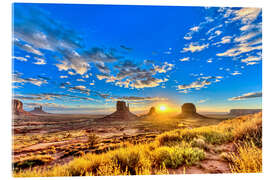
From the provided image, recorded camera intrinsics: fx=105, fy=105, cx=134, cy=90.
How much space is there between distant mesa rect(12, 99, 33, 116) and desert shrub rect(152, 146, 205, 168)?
3.01 meters

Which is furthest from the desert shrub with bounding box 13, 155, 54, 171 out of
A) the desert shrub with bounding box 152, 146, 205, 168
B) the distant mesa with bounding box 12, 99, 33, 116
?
the desert shrub with bounding box 152, 146, 205, 168

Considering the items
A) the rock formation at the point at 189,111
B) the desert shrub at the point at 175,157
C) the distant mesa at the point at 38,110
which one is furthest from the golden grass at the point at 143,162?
the distant mesa at the point at 38,110

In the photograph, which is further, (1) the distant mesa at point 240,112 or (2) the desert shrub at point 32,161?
(1) the distant mesa at point 240,112

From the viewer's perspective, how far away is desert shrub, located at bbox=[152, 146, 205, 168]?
76.2 inches

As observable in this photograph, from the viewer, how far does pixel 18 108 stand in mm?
2404

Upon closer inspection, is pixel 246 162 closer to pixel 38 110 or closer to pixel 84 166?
pixel 84 166

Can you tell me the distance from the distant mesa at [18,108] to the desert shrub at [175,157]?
A: 301 centimetres

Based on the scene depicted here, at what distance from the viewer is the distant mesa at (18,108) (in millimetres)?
2338

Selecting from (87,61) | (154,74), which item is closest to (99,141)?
(87,61)

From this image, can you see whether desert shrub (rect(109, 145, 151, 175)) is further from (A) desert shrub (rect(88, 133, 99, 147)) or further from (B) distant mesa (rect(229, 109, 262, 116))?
(B) distant mesa (rect(229, 109, 262, 116))

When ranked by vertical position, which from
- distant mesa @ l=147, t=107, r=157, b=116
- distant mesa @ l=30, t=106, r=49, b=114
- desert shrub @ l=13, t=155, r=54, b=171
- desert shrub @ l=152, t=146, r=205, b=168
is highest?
distant mesa @ l=30, t=106, r=49, b=114

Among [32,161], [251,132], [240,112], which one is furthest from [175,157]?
[32,161]

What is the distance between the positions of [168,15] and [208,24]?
3.60ft

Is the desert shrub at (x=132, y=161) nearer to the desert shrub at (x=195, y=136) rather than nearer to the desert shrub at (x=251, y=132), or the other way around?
the desert shrub at (x=195, y=136)
